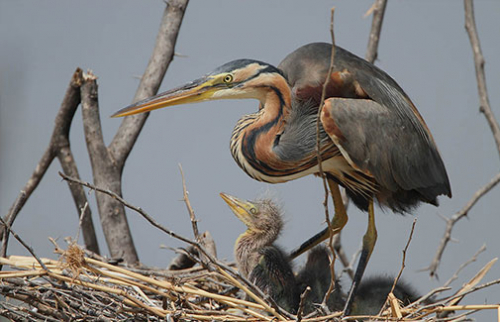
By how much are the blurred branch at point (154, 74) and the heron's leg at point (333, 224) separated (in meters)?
0.81

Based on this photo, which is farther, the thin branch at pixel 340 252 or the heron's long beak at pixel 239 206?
the thin branch at pixel 340 252

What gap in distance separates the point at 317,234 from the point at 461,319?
3.25ft

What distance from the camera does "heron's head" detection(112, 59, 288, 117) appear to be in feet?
7.70

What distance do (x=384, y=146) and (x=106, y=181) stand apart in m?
1.15

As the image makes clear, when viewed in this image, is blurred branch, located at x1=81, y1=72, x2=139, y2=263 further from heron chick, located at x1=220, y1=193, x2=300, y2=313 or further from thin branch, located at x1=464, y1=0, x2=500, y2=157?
thin branch, located at x1=464, y1=0, x2=500, y2=157

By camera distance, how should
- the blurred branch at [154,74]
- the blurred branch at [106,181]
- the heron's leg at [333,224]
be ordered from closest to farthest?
1. the heron's leg at [333,224]
2. the blurred branch at [106,181]
3. the blurred branch at [154,74]

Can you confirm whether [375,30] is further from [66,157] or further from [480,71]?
[66,157]

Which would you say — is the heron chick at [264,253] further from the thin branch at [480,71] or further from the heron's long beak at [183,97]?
the thin branch at [480,71]

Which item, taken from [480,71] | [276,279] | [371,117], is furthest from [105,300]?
[480,71]

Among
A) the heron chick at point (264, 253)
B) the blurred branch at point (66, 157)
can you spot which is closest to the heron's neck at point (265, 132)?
the heron chick at point (264, 253)

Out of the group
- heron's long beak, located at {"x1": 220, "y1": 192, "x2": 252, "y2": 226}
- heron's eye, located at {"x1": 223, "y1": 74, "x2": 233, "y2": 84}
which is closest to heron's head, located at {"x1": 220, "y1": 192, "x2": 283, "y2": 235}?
heron's long beak, located at {"x1": 220, "y1": 192, "x2": 252, "y2": 226}

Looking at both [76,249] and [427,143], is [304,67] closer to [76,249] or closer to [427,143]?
[427,143]

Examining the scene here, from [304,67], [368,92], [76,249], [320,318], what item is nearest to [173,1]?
[304,67]

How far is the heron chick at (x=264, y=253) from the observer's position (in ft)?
7.87
